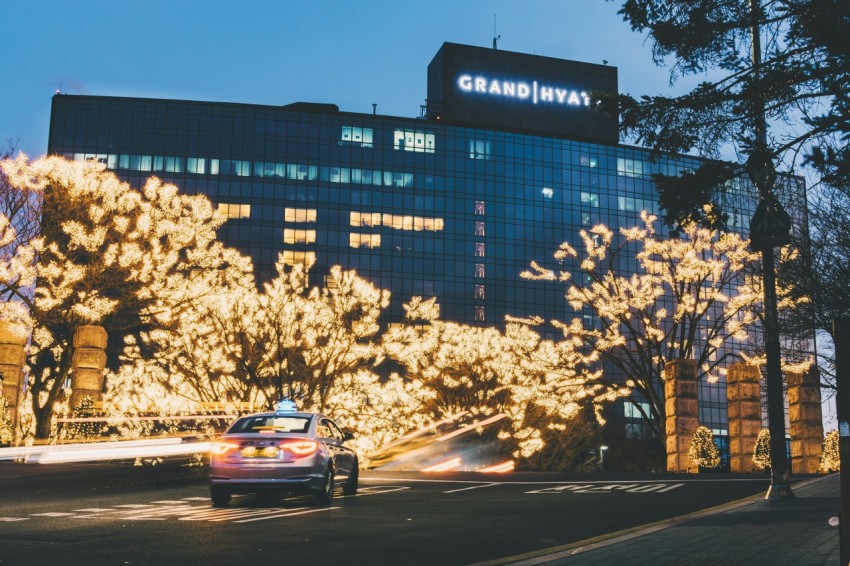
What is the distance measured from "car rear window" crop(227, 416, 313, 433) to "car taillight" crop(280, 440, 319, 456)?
0.36m

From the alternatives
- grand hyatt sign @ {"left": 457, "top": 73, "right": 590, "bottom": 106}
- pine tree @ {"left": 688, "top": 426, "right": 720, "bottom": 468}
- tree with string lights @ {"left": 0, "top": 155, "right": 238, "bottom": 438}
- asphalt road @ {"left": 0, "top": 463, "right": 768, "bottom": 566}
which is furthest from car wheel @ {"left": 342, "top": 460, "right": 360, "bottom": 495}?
grand hyatt sign @ {"left": 457, "top": 73, "right": 590, "bottom": 106}

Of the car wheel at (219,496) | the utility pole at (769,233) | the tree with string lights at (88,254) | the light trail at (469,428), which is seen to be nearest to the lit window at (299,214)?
the light trail at (469,428)

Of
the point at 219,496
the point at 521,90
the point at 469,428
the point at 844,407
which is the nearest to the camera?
the point at 844,407

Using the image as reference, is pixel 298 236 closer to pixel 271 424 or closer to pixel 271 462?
pixel 271 424

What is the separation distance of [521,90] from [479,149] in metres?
9.39

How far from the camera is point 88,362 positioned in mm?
30625

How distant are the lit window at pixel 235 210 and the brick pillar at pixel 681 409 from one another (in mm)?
80877

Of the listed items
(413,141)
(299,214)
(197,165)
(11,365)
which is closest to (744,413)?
(11,365)

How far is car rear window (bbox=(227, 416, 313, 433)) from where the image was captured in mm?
15961

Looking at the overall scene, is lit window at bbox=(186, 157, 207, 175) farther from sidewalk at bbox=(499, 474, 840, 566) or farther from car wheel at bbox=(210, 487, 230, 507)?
sidewalk at bbox=(499, 474, 840, 566)

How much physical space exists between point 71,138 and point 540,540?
103 metres

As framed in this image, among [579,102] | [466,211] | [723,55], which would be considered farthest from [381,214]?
[723,55]

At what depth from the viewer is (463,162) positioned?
364 feet

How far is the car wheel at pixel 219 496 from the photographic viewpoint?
15.5 meters
